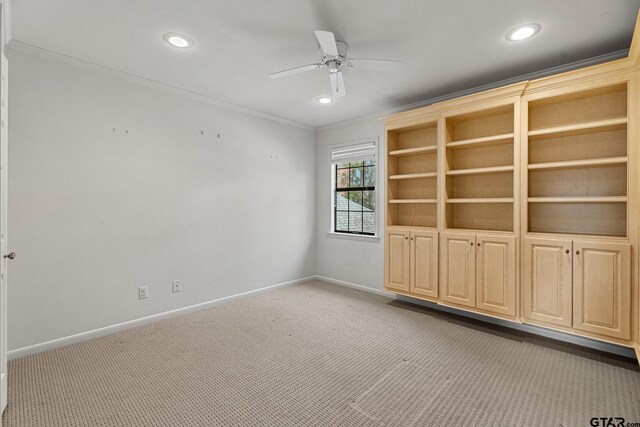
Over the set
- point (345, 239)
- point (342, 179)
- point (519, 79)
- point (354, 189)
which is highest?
point (519, 79)

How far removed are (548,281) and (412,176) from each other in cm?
168

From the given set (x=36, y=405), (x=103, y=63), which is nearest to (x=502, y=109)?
(x=103, y=63)

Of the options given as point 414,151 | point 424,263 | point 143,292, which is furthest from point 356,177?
point 143,292

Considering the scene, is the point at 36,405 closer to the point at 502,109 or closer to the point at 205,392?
the point at 205,392

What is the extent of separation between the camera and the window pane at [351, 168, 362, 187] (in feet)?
15.4

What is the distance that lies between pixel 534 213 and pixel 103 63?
14.3 feet

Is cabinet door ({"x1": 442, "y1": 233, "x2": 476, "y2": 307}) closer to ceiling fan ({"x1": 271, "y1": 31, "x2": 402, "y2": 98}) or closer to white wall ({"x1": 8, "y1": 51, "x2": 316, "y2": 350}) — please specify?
ceiling fan ({"x1": 271, "y1": 31, "x2": 402, "y2": 98})

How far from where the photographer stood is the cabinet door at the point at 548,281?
2.57 metres

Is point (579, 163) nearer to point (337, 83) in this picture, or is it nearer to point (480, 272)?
point (480, 272)

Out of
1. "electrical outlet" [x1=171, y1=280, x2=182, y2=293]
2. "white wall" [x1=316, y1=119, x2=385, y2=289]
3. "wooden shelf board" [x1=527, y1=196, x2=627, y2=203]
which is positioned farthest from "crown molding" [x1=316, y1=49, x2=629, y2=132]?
"electrical outlet" [x1=171, y1=280, x2=182, y2=293]

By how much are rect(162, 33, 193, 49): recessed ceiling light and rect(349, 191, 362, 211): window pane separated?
2975 millimetres

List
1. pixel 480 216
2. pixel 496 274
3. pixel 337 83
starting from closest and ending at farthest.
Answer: pixel 337 83 < pixel 496 274 < pixel 480 216

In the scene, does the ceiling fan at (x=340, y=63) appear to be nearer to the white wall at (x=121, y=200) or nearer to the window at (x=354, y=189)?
the white wall at (x=121, y=200)

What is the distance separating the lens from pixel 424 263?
348 cm
